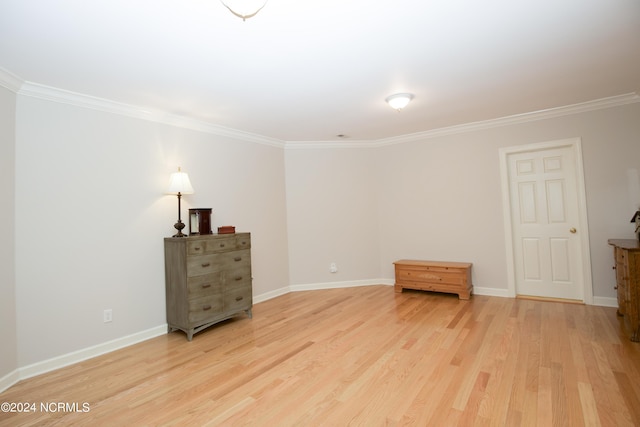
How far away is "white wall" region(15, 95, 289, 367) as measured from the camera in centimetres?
259

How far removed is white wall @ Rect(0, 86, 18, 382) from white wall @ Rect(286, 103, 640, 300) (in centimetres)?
328

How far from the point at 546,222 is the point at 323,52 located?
12.0 feet

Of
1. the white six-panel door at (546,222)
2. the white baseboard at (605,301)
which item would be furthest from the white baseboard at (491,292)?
the white baseboard at (605,301)

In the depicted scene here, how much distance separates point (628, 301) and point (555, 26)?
2.52m

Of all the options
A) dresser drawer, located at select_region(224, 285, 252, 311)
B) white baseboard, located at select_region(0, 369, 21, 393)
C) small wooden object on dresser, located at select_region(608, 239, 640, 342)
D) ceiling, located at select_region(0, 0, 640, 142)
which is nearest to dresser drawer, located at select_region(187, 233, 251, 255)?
dresser drawer, located at select_region(224, 285, 252, 311)

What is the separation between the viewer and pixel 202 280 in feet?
10.8

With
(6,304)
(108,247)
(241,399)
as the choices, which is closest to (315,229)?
(108,247)

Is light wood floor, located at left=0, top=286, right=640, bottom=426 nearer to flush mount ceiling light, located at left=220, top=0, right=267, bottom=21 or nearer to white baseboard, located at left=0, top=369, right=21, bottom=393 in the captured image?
white baseboard, located at left=0, top=369, right=21, bottom=393

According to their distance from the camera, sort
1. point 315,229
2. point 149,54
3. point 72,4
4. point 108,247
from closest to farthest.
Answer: point 72,4
point 149,54
point 108,247
point 315,229

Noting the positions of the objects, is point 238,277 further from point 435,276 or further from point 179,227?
point 435,276

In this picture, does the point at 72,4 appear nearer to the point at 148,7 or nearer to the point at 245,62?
the point at 148,7

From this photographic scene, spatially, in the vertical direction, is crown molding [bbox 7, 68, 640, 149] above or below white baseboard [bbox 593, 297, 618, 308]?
above

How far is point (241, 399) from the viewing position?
2090mm

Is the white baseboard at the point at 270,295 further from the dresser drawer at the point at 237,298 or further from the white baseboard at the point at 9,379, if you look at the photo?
the white baseboard at the point at 9,379
